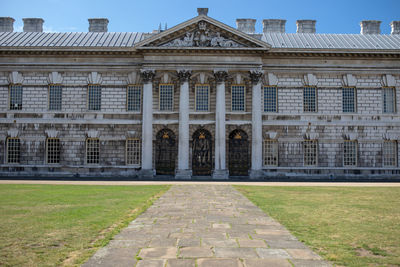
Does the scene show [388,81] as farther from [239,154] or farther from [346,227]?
[346,227]

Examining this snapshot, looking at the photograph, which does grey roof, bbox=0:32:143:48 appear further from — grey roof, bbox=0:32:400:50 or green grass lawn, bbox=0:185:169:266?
→ green grass lawn, bbox=0:185:169:266

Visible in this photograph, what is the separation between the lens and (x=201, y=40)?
2688 cm

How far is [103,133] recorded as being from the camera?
90.0 ft

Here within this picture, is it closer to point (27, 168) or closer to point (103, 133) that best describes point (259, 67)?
point (103, 133)

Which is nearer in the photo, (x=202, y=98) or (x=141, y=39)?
(x=202, y=98)

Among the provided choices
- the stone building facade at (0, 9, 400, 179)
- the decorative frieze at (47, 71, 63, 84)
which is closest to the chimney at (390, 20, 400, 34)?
the stone building facade at (0, 9, 400, 179)

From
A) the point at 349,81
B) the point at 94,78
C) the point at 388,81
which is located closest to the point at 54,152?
the point at 94,78

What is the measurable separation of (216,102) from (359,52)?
1212 cm

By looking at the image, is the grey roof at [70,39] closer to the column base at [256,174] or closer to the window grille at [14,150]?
the window grille at [14,150]

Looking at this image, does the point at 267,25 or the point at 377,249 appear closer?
the point at 377,249

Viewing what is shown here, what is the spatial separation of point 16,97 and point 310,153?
78.7 feet

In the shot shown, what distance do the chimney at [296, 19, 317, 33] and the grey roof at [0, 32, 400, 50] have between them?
1667mm

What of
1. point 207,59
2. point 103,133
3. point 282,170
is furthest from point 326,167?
point 103,133

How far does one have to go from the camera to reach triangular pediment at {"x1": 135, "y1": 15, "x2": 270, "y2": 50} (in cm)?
2647
